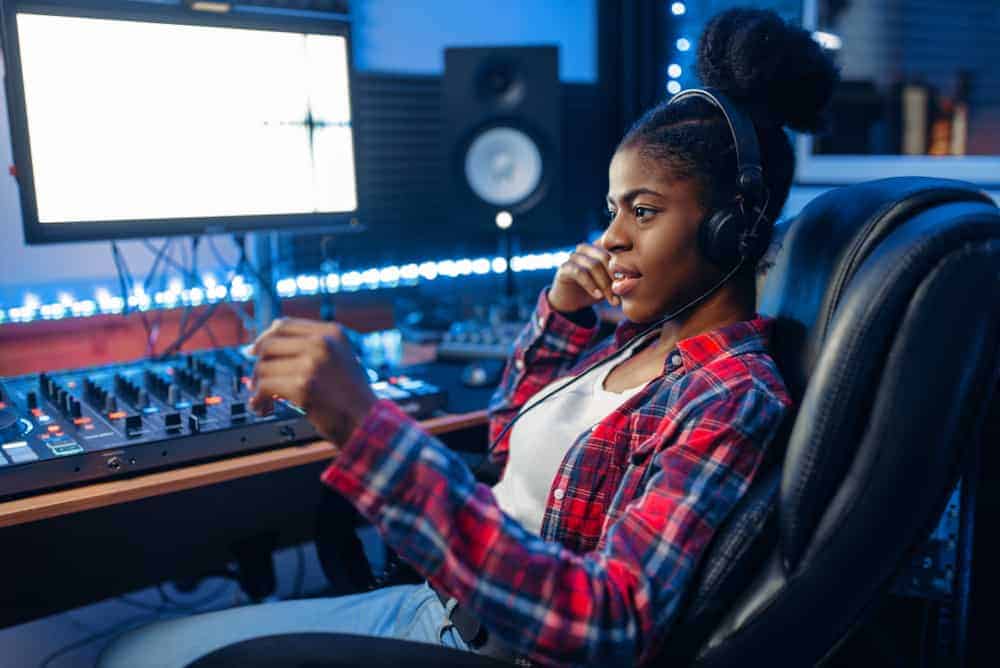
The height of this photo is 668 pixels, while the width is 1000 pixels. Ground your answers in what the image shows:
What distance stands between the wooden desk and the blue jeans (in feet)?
1.03

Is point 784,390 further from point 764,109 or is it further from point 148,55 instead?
point 148,55

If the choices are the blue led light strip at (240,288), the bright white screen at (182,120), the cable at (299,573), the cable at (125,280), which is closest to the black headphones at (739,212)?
the blue led light strip at (240,288)

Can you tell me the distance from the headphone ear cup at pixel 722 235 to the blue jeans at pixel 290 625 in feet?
1.67

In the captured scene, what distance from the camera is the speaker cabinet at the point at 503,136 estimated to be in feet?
6.28

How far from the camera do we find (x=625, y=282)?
1.01 m

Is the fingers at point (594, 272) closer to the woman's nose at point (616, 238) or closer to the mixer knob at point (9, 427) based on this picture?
the woman's nose at point (616, 238)

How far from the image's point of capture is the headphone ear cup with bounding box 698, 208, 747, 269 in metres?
0.94

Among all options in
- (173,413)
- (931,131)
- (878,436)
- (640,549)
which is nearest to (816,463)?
(878,436)

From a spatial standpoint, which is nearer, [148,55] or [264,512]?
[148,55]

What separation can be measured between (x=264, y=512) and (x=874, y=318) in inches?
57.8

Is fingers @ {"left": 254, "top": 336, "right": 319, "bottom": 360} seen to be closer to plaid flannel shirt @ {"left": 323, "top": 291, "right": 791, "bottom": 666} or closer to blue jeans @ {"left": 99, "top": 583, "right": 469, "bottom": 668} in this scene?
plaid flannel shirt @ {"left": 323, "top": 291, "right": 791, "bottom": 666}

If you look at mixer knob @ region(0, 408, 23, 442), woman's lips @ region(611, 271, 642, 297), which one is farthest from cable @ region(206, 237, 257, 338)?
woman's lips @ region(611, 271, 642, 297)

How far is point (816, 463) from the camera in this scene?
77cm

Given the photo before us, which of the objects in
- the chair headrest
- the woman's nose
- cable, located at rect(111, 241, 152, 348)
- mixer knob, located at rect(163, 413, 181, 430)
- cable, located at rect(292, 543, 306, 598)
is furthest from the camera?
cable, located at rect(292, 543, 306, 598)
